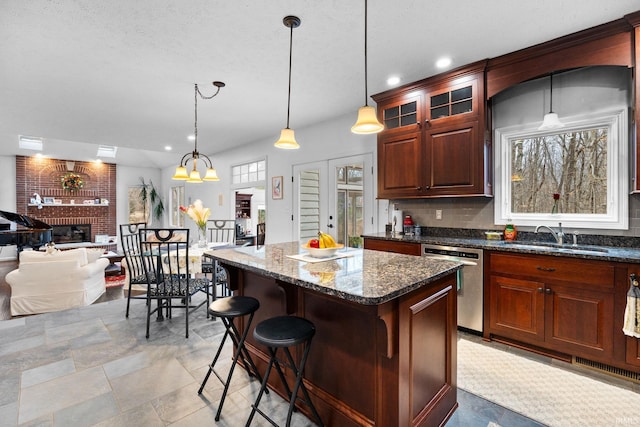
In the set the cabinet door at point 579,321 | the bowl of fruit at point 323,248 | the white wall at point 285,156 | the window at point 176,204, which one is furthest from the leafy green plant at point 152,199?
the cabinet door at point 579,321

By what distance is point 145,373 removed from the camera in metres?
2.34

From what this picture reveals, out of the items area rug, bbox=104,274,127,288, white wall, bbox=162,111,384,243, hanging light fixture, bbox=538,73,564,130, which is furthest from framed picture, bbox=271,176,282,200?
hanging light fixture, bbox=538,73,564,130

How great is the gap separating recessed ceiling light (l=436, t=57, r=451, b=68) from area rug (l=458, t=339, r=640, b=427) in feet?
8.66

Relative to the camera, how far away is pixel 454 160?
10.4 ft

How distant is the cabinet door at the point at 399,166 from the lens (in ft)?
11.3

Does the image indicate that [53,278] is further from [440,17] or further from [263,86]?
[440,17]

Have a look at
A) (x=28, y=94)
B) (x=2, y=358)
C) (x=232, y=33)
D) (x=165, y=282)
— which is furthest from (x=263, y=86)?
(x=2, y=358)

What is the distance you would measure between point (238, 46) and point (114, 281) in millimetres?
4743

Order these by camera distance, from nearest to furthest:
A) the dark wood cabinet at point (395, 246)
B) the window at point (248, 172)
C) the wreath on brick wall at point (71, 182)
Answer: the dark wood cabinet at point (395, 246) → the window at point (248, 172) → the wreath on brick wall at point (71, 182)

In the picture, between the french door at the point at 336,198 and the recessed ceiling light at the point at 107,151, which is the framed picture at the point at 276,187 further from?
the recessed ceiling light at the point at 107,151

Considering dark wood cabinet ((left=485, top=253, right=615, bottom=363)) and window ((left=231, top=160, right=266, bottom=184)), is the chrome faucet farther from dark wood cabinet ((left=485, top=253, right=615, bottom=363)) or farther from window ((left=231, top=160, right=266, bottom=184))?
window ((left=231, top=160, right=266, bottom=184))

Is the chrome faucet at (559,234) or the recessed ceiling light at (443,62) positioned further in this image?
the recessed ceiling light at (443,62)

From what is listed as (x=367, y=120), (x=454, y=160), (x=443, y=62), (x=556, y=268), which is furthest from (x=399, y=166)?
(x=556, y=268)

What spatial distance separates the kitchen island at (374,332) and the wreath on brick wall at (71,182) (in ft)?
31.3
